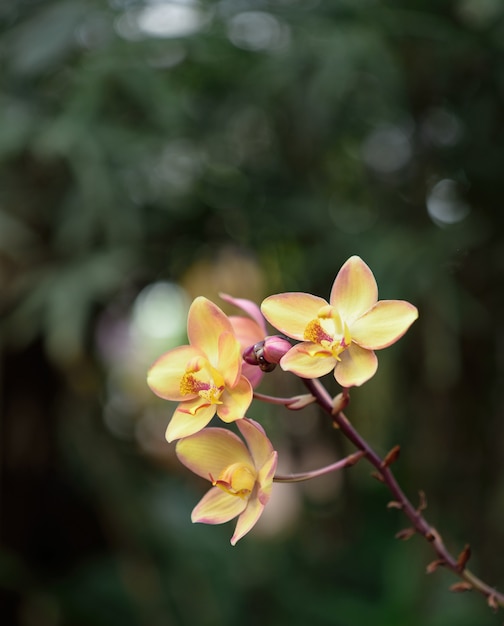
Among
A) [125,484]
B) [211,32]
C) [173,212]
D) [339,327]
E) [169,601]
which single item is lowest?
[169,601]

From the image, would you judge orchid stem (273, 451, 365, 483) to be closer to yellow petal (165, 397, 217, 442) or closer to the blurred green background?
yellow petal (165, 397, 217, 442)

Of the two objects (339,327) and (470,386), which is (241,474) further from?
(470,386)

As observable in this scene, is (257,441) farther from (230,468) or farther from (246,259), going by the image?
(246,259)

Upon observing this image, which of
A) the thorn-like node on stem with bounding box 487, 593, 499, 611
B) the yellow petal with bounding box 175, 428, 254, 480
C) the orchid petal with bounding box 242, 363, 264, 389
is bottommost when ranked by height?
the thorn-like node on stem with bounding box 487, 593, 499, 611

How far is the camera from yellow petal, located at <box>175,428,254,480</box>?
258 millimetres

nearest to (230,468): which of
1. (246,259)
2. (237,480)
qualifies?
(237,480)

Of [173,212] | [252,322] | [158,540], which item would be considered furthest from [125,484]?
[252,322]

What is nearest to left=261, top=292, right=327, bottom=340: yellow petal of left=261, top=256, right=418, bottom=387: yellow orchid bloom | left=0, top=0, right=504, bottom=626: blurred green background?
left=261, top=256, right=418, bottom=387: yellow orchid bloom

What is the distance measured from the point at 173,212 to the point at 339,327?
70cm

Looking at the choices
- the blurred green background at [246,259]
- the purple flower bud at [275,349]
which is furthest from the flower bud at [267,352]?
the blurred green background at [246,259]

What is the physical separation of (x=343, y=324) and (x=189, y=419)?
0.19ft

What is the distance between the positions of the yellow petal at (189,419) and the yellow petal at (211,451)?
0.01m

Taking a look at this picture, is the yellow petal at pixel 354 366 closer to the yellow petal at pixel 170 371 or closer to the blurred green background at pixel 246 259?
the yellow petal at pixel 170 371

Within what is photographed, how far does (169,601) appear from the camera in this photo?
1.06m
